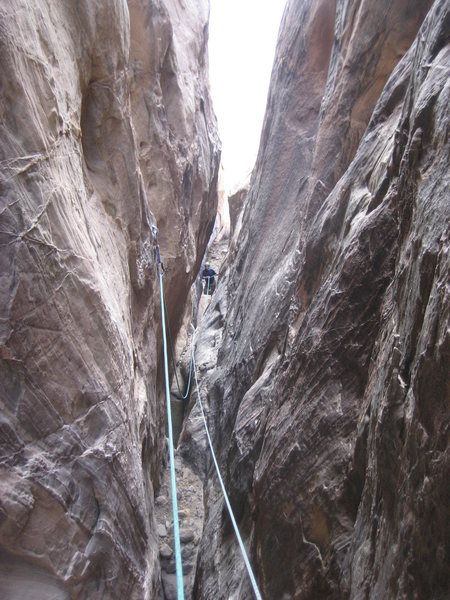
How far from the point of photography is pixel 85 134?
16.8ft

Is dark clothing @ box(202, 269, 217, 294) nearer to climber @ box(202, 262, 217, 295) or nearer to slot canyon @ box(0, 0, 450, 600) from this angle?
climber @ box(202, 262, 217, 295)

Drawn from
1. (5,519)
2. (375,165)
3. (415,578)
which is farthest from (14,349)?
(375,165)

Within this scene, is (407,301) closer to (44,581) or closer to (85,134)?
(44,581)

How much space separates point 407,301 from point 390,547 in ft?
4.20

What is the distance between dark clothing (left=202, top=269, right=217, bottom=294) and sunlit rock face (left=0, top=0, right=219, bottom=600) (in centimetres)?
1409

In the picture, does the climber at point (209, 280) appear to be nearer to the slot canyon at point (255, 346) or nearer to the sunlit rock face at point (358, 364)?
the sunlit rock face at point (358, 364)

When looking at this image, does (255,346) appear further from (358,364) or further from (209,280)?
(209,280)

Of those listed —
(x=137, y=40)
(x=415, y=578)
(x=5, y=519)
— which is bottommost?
(x=415, y=578)

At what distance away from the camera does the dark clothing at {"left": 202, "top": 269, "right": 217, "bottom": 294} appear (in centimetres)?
2039

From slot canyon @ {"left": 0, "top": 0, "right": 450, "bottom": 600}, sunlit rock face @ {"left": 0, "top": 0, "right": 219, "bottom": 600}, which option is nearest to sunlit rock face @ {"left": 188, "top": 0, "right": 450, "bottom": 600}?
slot canyon @ {"left": 0, "top": 0, "right": 450, "bottom": 600}

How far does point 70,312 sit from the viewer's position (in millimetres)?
3752

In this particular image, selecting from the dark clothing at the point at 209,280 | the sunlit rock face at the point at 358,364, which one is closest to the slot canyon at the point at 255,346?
the sunlit rock face at the point at 358,364

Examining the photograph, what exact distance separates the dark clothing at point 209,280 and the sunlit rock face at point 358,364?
42.1 feet

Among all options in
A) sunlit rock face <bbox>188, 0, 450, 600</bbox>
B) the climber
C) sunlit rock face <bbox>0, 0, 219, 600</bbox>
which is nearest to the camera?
sunlit rock face <bbox>188, 0, 450, 600</bbox>
